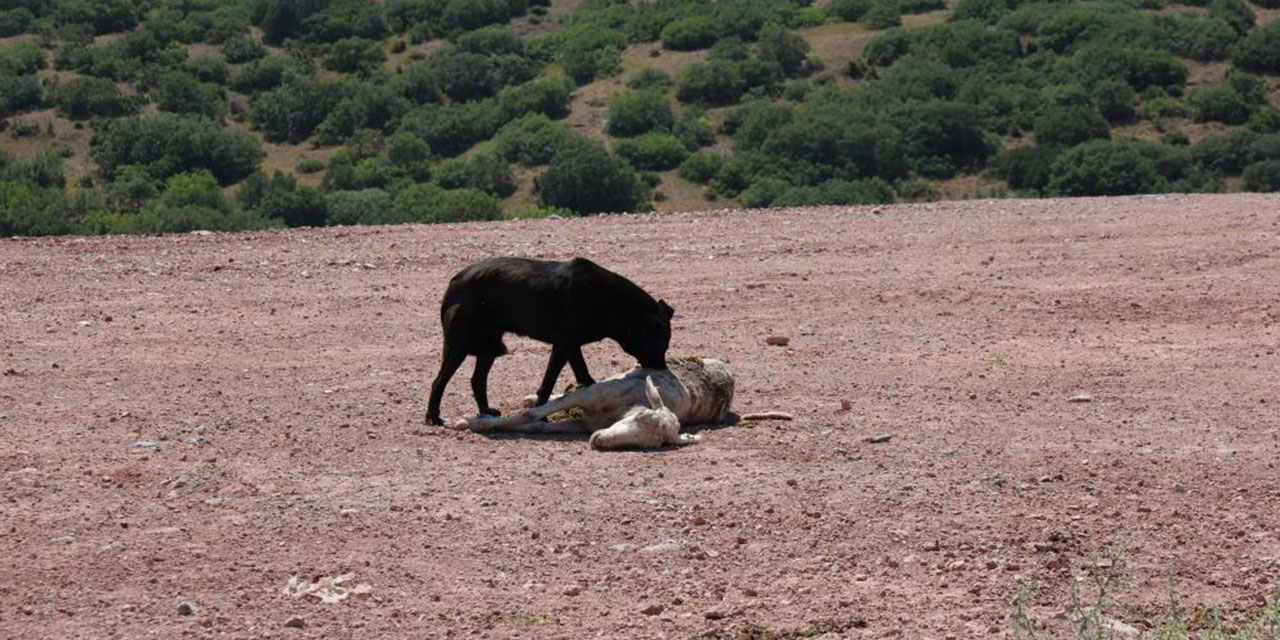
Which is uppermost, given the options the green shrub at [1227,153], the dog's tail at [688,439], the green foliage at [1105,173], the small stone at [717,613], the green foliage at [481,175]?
the small stone at [717,613]

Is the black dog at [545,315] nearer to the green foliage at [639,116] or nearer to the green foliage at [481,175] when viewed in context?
the green foliage at [481,175]

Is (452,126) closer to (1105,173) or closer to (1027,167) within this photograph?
(1027,167)

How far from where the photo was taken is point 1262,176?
4422cm

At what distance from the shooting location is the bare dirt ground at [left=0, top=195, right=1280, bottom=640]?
7422 millimetres

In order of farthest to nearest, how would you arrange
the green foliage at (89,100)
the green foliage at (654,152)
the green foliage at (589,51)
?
1. the green foliage at (589,51)
2. the green foliage at (89,100)
3. the green foliage at (654,152)

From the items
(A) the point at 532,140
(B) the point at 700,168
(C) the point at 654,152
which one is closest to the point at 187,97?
(A) the point at 532,140

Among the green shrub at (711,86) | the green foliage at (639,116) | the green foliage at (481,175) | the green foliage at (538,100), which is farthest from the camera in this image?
the green shrub at (711,86)

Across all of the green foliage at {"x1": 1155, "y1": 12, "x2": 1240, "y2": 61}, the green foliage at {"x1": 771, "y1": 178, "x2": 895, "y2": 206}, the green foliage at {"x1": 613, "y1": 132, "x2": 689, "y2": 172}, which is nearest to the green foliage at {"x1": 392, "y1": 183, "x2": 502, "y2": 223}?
the green foliage at {"x1": 771, "y1": 178, "x2": 895, "y2": 206}

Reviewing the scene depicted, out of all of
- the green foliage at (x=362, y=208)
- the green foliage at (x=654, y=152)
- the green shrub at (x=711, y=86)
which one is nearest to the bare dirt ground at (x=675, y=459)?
the green foliage at (x=362, y=208)

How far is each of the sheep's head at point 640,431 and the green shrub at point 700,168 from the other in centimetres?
4107

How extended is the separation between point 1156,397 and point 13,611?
23.0 ft

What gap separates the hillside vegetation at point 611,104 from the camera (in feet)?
147

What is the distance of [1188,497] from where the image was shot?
873 cm

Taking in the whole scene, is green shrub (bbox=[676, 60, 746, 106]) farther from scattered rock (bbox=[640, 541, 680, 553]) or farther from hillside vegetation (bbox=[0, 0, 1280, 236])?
scattered rock (bbox=[640, 541, 680, 553])
